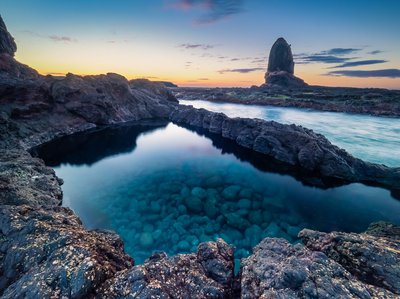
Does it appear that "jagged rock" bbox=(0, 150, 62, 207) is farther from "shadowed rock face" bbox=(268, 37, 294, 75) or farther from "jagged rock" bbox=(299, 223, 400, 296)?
"shadowed rock face" bbox=(268, 37, 294, 75)

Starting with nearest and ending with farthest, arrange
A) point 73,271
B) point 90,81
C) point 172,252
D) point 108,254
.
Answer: point 73,271, point 108,254, point 172,252, point 90,81

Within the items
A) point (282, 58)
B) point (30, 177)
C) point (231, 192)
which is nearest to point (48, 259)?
point (30, 177)

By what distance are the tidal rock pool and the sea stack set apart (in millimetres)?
169541

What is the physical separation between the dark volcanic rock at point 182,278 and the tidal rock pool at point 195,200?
6.42m

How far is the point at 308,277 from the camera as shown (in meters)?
5.55

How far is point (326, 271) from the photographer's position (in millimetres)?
5684

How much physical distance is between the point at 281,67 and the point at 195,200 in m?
199

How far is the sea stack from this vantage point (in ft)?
590

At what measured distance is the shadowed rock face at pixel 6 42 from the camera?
6750 centimetres

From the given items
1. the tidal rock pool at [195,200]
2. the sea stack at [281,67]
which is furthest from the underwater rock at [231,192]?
the sea stack at [281,67]

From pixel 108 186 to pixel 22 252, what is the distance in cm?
1525

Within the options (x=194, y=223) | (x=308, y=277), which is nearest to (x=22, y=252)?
(x=308, y=277)

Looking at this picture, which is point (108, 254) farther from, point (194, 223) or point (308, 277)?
point (194, 223)

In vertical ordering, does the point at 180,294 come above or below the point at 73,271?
below
